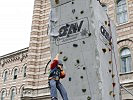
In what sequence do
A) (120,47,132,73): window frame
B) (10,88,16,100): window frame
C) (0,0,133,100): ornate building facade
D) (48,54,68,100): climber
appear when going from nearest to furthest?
1. (48,54,68,100): climber
2. (120,47,132,73): window frame
3. (0,0,133,100): ornate building facade
4. (10,88,16,100): window frame

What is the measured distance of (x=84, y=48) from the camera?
5.16 meters

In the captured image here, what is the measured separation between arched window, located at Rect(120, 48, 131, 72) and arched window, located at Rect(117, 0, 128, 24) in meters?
1.75

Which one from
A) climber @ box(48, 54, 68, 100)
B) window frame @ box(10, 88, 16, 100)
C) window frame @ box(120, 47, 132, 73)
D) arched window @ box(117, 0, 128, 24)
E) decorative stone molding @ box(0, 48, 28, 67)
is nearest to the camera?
climber @ box(48, 54, 68, 100)

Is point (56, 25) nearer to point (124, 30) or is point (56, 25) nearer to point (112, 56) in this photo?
point (112, 56)

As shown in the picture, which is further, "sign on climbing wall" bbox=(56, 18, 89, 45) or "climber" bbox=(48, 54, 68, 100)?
"sign on climbing wall" bbox=(56, 18, 89, 45)

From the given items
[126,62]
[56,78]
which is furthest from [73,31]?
[126,62]

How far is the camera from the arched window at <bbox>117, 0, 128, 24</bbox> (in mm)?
14414

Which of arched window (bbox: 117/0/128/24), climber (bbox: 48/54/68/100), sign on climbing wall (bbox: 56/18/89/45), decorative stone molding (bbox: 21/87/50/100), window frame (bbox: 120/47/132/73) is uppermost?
arched window (bbox: 117/0/128/24)

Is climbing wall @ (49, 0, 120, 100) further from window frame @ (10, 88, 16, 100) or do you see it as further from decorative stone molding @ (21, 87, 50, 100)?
window frame @ (10, 88, 16, 100)

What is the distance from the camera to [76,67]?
17.1 ft

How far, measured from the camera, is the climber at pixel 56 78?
489cm

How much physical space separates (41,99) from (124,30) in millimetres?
6646

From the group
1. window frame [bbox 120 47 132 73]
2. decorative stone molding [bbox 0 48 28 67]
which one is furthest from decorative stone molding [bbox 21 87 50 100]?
decorative stone molding [bbox 0 48 28 67]

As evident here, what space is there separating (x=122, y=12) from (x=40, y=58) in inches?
247
